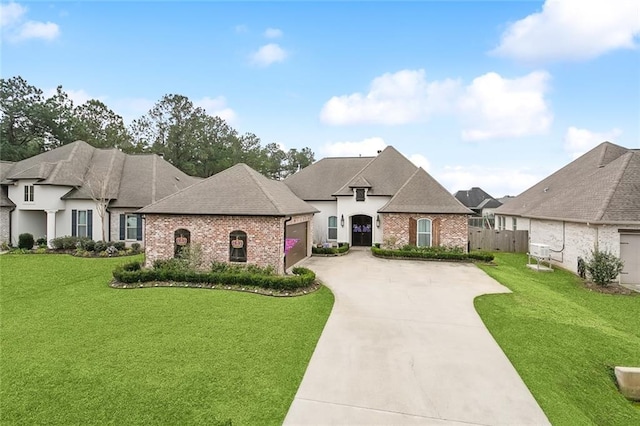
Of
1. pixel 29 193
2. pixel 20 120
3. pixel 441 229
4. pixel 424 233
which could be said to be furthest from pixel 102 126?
pixel 441 229

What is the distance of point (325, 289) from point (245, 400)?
6460 millimetres

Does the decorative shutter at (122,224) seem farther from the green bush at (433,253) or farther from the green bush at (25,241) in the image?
the green bush at (433,253)

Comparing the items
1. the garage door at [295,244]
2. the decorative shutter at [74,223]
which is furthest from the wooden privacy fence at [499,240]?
the decorative shutter at [74,223]

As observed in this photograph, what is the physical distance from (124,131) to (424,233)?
4037 centimetres

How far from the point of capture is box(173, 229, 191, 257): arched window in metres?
13.4

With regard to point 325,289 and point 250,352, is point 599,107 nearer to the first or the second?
point 325,289

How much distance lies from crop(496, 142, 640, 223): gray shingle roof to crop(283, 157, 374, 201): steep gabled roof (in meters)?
12.6

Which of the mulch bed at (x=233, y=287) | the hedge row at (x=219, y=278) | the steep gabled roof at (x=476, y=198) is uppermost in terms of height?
the steep gabled roof at (x=476, y=198)

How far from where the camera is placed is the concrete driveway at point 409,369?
4680mm

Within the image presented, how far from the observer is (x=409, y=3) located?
13.0m

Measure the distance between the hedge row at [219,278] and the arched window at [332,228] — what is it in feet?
36.5

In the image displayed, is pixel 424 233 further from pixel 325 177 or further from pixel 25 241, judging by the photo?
pixel 25 241

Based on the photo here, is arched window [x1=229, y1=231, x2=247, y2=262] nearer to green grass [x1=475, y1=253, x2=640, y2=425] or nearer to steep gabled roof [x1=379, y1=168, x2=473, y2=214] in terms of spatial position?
green grass [x1=475, y1=253, x2=640, y2=425]

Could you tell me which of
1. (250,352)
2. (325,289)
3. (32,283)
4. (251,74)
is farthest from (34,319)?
(251,74)
